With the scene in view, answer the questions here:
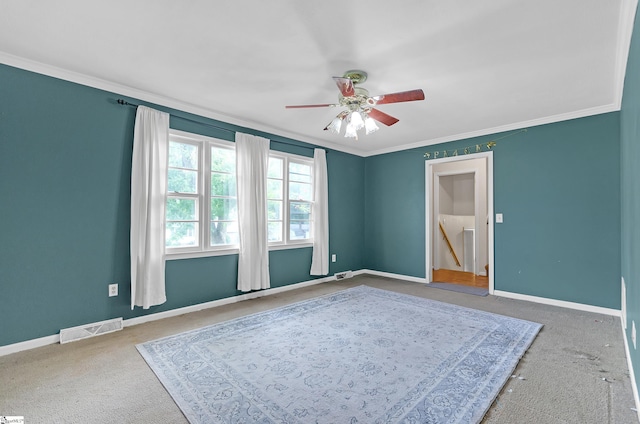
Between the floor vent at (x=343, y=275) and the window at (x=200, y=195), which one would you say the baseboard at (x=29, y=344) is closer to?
the window at (x=200, y=195)

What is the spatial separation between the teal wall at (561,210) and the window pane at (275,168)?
2.81m

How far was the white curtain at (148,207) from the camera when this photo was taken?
3.23 m

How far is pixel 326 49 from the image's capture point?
2432mm

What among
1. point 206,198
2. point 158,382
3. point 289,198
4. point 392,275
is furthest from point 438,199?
point 158,382

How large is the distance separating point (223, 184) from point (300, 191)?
1.43m

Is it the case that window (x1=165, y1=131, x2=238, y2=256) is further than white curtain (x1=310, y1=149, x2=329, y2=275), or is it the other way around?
white curtain (x1=310, y1=149, x2=329, y2=275)

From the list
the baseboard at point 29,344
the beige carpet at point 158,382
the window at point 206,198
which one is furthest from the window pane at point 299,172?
the baseboard at point 29,344

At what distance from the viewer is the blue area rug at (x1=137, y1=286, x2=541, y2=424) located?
1.87 meters

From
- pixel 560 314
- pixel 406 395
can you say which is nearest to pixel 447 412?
pixel 406 395

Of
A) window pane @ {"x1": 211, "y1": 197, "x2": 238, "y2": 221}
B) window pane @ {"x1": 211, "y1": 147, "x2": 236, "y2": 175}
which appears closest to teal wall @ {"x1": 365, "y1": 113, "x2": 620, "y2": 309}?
window pane @ {"x1": 211, "y1": 147, "x2": 236, "y2": 175}

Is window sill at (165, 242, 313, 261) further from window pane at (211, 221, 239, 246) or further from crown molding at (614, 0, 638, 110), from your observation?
crown molding at (614, 0, 638, 110)

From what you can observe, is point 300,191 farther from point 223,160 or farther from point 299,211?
point 223,160

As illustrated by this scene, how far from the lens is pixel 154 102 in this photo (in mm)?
3477

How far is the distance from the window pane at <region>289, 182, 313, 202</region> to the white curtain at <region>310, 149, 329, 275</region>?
4.7 inches
